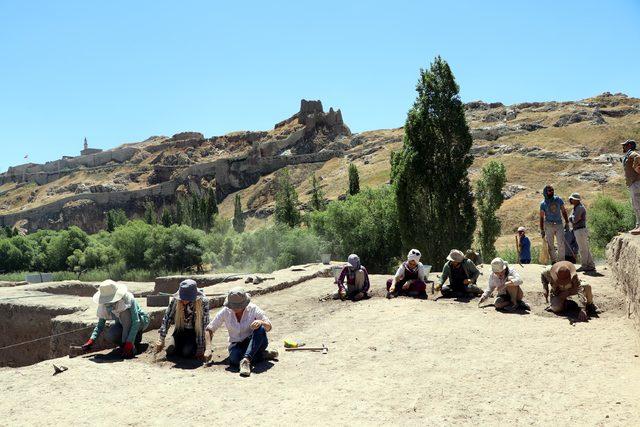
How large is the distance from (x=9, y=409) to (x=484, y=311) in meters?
7.13

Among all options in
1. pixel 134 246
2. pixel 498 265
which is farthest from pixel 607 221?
pixel 134 246

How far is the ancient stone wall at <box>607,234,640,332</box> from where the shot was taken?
7707mm

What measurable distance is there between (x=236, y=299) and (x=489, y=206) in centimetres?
2124

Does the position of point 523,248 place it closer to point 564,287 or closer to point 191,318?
point 564,287

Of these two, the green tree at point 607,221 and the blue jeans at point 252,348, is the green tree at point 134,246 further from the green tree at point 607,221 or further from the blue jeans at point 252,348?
the blue jeans at point 252,348

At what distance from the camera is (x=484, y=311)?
9.63 meters

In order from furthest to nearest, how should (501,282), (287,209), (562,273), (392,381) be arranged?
(287,209), (501,282), (562,273), (392,381)

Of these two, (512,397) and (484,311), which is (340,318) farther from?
(512,397)

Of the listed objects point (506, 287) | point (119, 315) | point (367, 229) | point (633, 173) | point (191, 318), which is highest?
point (633, 173)

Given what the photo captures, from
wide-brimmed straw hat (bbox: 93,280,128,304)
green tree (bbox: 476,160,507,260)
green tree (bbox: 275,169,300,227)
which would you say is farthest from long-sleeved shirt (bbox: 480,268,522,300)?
green tree (bbox: 275,169,300,227)

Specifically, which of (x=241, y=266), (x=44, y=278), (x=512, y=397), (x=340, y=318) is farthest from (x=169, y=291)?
(x=241, y=266)

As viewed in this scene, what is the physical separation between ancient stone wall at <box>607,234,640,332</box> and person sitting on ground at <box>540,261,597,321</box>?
56cm

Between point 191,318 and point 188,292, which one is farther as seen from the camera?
point 191,318

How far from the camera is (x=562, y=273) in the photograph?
8680mm
